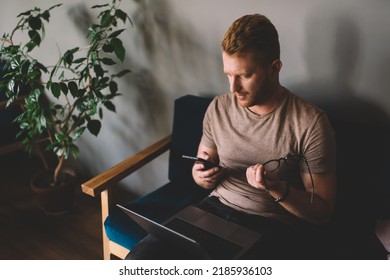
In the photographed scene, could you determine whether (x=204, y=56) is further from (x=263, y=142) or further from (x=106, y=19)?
(x=263, y=142)

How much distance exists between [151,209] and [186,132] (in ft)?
1.26

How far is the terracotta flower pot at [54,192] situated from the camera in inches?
90.4

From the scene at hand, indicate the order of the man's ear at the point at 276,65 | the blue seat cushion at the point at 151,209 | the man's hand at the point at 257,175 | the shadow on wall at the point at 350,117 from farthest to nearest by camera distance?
1. the blue seat cushion at the point at 151,209
2. the shadow on wall at the point at 350,117
3. the man's ear at the point at 276,65
4. the man's hand at the point at 257,175

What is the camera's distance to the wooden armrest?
63.1 inches

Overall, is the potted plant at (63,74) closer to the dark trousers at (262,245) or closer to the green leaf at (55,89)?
the green leaf at (55,89)

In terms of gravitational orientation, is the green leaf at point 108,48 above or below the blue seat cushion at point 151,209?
above

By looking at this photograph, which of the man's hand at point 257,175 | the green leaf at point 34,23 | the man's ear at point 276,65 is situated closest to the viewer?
the man's hand at point 257,175

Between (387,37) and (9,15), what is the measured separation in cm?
235

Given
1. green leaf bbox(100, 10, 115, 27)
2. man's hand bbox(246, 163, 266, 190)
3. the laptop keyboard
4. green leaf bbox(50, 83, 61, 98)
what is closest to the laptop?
the laptop keyboard

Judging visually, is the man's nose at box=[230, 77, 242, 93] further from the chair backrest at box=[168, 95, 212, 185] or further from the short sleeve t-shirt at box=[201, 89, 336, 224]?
the chair backrest at box=[168, 95, 212, 185]

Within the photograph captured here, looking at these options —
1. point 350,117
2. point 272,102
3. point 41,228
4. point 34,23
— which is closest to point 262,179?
point 272,102

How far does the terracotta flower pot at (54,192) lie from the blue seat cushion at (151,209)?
72 centimetres

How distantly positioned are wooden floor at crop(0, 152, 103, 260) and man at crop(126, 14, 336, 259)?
92 cm

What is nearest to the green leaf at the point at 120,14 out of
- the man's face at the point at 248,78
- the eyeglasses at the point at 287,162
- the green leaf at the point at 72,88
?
the green leaf at the point at 72,88
